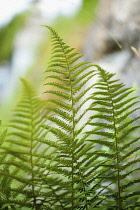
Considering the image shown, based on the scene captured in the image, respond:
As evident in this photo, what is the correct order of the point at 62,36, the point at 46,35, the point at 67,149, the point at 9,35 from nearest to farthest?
the point at 67,149 < the point at 62,36 < the point at 46,35 < the point at 9,35

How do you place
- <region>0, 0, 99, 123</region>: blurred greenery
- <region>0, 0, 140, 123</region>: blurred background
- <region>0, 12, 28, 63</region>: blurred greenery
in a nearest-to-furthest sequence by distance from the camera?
<region>0, 0, 140, 123</region>: blurred background → <region>0, 0, 99, 123</region>: blurred greenery → <region>0, 12, 28, 63</region>: blurred greenery

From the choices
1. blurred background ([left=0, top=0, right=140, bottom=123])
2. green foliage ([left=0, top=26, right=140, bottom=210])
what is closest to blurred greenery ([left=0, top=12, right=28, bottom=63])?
blurred background ([left=0, top=0, right=140, bottom=123])

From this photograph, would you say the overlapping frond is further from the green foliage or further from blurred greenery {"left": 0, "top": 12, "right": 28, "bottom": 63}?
blurred greenery {"left": 0, "top": 12, "right": 28, "bottom": 63}

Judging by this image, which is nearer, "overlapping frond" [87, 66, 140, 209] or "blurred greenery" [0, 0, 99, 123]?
"overlapping frond" [87, 66, 140, 209]

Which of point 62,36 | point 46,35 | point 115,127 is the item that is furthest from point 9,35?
point 115,127

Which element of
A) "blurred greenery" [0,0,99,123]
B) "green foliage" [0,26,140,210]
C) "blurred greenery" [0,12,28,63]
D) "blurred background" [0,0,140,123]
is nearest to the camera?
"green foliage" [0,26,140,210]

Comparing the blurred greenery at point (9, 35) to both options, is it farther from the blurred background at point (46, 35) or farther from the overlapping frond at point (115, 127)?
the overlapping frond at point (115, 127)

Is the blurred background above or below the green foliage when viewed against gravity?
above

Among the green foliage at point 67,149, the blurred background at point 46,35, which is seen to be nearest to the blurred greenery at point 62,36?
A: the blurred background at point 46,35

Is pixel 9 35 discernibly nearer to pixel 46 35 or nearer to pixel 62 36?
pixel 46 35
